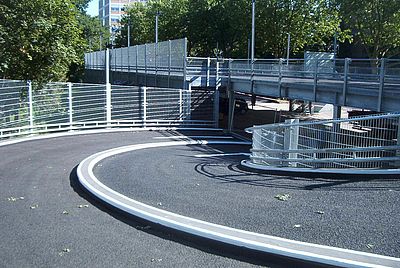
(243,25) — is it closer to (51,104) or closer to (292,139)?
(51,104)

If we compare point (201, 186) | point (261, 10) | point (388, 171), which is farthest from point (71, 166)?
point (261, 10)

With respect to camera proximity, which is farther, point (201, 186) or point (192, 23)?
point (192, 23)

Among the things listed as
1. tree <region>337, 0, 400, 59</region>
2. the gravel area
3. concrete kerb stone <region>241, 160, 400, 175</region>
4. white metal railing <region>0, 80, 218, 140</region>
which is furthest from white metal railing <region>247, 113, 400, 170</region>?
tree <region>337, 0, 400, 59</region>

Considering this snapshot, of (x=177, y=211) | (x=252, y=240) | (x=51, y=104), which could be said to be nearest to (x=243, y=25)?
(x=51, y=104)

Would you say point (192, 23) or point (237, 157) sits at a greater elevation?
point (192, 23)

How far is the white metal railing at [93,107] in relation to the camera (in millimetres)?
18234

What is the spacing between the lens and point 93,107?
22.1m

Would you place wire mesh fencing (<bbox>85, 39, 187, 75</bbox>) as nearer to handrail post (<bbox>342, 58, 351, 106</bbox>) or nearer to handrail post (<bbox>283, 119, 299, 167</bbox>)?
handrail post (<bbox>342, 58, 351, 106</bbox>)

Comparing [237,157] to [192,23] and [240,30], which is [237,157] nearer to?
[240,30]

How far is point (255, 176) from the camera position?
1019 cm

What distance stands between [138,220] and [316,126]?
5.48m

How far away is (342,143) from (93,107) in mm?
14648

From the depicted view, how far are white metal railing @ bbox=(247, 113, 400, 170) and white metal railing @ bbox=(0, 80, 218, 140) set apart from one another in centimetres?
1081

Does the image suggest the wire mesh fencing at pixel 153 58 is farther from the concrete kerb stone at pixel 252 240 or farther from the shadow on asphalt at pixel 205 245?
the shadow on asphalt at pixel 205 245
